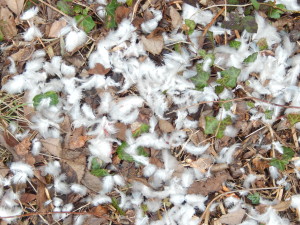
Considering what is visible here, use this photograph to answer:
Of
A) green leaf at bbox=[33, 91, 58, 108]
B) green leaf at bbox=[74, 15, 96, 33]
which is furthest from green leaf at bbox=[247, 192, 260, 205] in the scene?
green leaf at bbox=[74, 15, 96, 33]

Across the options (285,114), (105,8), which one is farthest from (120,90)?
(285,114)

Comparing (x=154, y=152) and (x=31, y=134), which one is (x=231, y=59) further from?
(x=31, y=134)

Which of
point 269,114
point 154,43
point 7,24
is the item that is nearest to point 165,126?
point 154,43

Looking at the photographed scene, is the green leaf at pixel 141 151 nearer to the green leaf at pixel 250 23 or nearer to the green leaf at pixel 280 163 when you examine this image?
the green leaf at pixel 280 163

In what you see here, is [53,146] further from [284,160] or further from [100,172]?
[284,160]

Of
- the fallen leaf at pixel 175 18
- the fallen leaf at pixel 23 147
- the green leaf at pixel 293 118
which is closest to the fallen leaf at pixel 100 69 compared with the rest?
the fallen leaf at pixel 175 18

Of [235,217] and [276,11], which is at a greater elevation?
[276,11]
